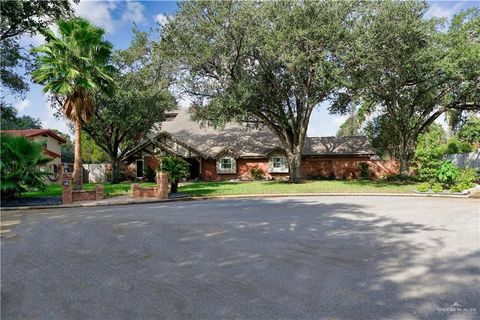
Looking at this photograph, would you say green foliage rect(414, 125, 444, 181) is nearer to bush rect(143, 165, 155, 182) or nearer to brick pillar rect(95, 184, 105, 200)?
brick pillar rect(95, 184, 105, 200)

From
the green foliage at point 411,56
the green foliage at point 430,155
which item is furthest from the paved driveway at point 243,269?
the green foliage at point 411,56

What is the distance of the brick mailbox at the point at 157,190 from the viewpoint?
16453 mm

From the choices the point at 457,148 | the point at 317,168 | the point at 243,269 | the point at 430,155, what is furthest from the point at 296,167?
the point at 243,269

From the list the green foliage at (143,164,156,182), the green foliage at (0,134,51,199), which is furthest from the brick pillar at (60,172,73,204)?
the green foliage at (143,164,156,182)

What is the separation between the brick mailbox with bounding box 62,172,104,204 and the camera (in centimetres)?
1473

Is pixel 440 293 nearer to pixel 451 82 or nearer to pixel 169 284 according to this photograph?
pixel 169 284

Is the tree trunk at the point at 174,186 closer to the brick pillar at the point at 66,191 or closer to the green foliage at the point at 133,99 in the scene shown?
the brick pillar at the point at 66,191

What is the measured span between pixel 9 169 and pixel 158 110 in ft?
45.7

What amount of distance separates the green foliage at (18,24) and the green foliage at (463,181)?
22971 mm

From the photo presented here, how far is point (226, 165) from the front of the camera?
3141 centimetres

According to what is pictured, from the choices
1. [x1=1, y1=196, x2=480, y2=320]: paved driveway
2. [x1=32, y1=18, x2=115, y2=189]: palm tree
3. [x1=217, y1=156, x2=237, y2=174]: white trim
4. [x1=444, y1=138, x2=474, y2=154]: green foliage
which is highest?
[x1=32, y1=18, x2=115, y2=189]: palm tree

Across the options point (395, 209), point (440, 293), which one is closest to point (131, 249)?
point (440, 293)

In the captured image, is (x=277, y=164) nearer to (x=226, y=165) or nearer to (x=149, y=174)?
(x=226, y=165)

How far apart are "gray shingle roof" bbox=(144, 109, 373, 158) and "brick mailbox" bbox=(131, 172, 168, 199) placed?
13437 mm
